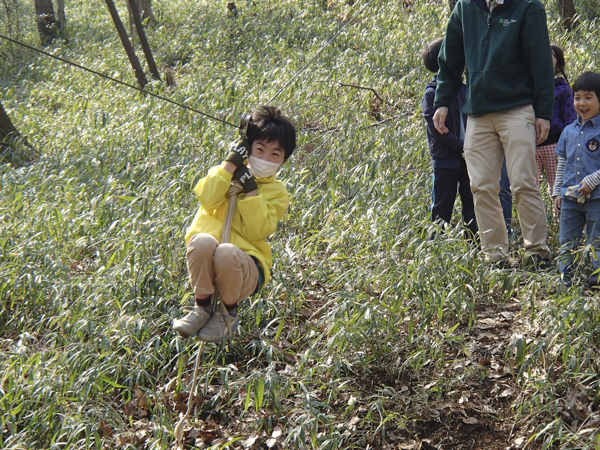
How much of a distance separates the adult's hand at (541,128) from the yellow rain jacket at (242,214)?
1.95 metres

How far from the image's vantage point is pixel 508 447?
2.99 meters

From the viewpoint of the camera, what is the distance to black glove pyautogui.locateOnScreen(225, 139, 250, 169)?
2.85 m

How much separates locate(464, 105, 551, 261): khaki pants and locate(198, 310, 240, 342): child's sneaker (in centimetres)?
204

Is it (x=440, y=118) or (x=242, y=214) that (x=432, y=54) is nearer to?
(x=440, y=118)

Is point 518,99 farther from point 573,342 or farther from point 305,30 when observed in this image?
point 305,30

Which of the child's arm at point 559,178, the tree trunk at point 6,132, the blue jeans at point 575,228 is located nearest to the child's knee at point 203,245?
the blue jeans at point 575,228

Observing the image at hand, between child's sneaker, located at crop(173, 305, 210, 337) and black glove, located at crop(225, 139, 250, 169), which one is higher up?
black glove, located at crop(225, 139, 250, 169)

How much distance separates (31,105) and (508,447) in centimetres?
881

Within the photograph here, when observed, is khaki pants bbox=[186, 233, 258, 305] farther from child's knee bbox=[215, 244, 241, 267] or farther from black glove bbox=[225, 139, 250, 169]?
black glove bbox=[225, 139, 250, 169]

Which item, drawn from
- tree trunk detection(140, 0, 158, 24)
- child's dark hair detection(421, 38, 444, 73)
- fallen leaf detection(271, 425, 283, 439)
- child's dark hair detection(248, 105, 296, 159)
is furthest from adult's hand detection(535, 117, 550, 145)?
tree trunk detection(140, 0, 158, 24)

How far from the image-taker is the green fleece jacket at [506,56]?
12.3 feet

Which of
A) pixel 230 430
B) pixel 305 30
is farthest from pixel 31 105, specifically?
pixel 230 430

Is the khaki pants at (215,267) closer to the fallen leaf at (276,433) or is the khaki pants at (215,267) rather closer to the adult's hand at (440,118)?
the fallen leaf at (276,433)

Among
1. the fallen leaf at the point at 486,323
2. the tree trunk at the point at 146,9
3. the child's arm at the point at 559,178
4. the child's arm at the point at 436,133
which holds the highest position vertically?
the tree trunk at the point at 146,9
